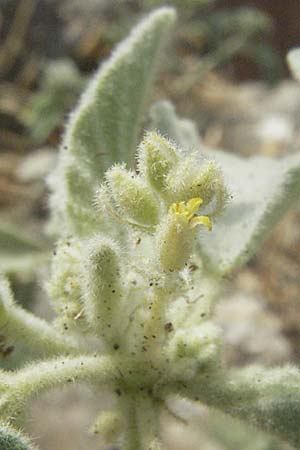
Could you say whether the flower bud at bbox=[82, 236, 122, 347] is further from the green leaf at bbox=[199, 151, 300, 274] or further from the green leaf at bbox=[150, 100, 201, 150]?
the green leaf at bbox=[150, 100, 201, 150]

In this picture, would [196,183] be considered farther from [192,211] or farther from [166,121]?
[166,121]

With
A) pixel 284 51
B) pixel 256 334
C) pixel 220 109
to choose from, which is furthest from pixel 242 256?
pixel 284 51

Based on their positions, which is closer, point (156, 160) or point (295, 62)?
point (156, 160)

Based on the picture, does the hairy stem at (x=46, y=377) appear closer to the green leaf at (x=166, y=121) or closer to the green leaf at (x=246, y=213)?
the green leaf at (x=246, y=213)

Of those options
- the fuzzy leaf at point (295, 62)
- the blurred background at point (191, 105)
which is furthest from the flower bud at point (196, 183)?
the blurred background at point (191, 105)

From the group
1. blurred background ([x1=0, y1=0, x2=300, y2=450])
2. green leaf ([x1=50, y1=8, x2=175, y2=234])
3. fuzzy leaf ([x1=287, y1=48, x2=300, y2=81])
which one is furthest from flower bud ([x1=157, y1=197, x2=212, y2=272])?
blurred background ([x1=0, y1=0, x2=300, y2=450])

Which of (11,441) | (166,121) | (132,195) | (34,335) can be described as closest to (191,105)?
(166,121)
